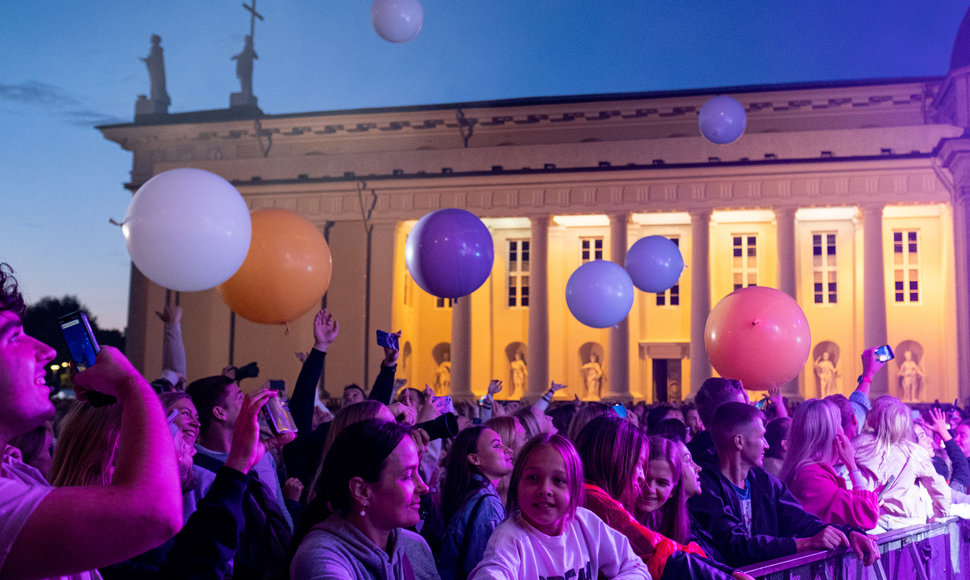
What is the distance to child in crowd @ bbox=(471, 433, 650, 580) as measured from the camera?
11.7 feet

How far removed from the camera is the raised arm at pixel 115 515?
176 cm

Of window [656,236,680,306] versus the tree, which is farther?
the tree

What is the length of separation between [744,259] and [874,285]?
6.50 m

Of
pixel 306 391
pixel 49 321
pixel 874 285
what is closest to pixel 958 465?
pixel 306 391

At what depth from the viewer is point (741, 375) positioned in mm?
Answer: 9680

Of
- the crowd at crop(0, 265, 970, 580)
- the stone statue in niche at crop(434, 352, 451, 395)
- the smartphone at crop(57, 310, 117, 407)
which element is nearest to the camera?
the crowd at crop(0, 265, 970, 580)

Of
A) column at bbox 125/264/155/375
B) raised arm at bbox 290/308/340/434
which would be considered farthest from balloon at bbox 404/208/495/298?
column at bbox 125/264/155/375

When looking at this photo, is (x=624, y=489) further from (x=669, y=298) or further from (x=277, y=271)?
(x=669, y=298)

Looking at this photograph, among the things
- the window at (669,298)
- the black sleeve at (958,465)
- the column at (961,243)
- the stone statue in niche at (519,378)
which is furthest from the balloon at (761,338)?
the window at (669,298)

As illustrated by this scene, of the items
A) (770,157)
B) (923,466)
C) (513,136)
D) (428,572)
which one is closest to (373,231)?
(513,136)

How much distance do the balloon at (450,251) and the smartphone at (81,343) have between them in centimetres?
809

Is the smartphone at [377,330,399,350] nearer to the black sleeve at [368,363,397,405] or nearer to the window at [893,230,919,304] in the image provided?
the black sleeve at [368,363,397,405]

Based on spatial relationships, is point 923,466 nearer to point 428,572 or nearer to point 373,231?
point 428,572

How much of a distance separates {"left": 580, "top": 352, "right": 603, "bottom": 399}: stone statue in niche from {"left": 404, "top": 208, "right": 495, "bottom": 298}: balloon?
89.2ft
